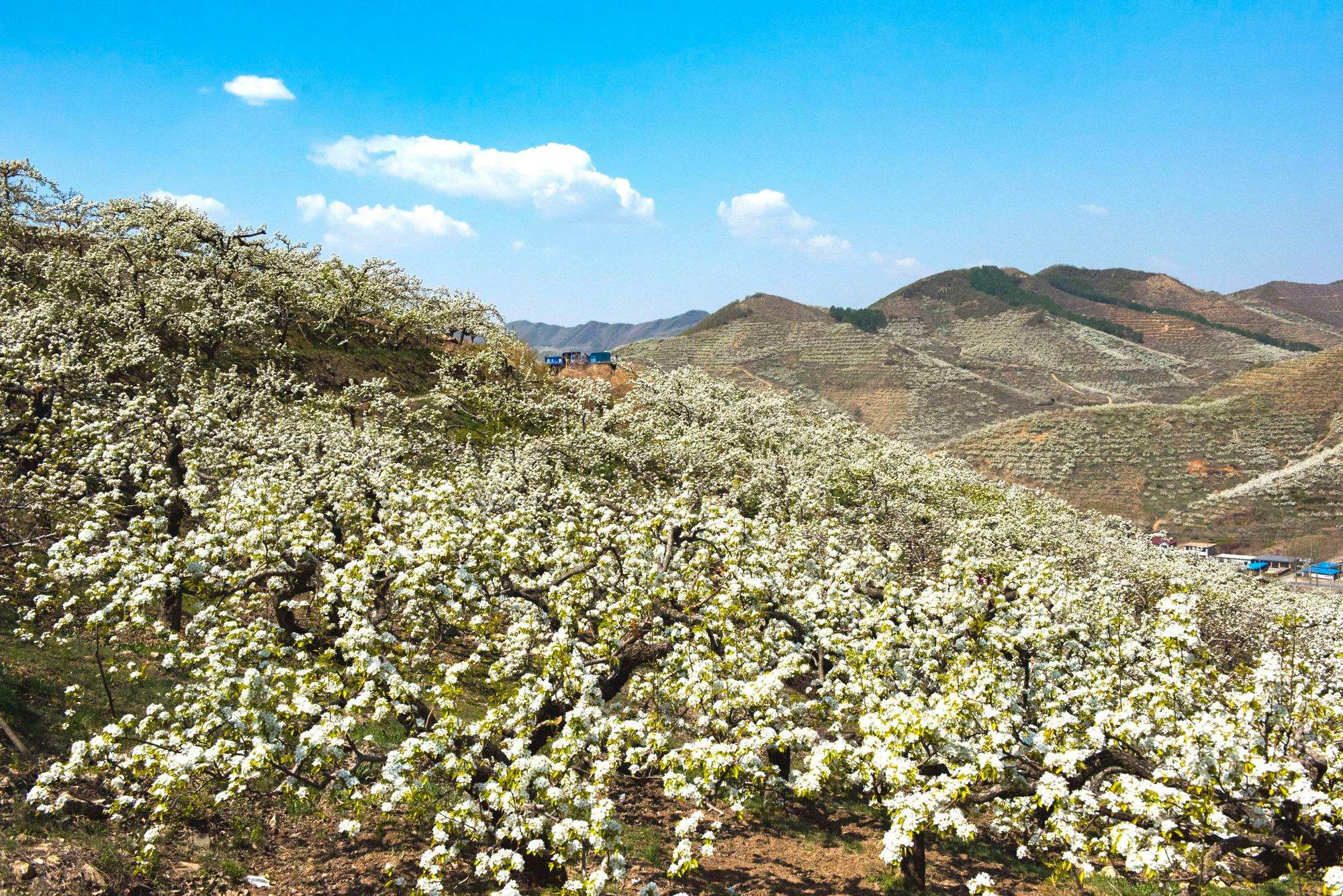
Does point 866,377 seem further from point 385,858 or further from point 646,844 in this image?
point 385,858

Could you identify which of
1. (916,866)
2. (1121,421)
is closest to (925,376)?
(1121,421)

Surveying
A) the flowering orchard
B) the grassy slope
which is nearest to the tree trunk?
the flowering orchard

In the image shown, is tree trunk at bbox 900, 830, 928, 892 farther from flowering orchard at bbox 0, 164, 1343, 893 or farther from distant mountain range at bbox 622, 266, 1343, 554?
distant mountain range at bbox 622, 266, 1343, 554

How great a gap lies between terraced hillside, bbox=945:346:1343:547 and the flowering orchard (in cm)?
7914

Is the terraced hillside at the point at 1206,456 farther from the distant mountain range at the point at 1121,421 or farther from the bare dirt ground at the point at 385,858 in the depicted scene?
the bare dirt ground at the point at 385,858

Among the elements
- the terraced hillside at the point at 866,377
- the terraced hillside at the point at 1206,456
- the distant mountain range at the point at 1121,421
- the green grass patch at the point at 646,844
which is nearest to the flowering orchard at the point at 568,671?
the green grass patch at the point at 646,844

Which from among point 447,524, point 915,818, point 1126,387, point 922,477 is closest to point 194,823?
point 447,524

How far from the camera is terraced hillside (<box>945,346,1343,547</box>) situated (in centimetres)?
8944

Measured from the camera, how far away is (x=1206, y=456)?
105062 mm

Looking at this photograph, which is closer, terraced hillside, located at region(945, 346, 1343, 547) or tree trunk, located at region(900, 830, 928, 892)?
tree trunk, located at region(900, 830, 928, 892)

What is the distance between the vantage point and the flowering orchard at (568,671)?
32.1ft

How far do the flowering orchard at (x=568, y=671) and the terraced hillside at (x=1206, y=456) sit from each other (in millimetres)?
79135

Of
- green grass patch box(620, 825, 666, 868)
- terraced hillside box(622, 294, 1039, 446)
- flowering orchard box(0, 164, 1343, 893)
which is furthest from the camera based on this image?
terraced hillside box(622, 294, 1039, 446)

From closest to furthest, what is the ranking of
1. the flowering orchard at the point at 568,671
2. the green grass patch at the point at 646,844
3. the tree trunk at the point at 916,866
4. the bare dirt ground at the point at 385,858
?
the flowering orchard at the point at 568,671, the bare dirt ground at the point at 385,858, the tree trunk at the point at 916,866, the green grass patch at the point at 646,844
